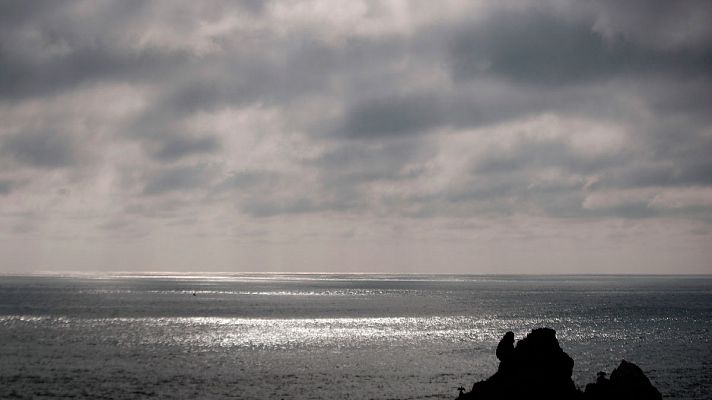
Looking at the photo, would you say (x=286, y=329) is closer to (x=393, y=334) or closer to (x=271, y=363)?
(x=393, y=334)

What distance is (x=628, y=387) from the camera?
4281 centimetres

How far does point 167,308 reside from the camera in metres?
194

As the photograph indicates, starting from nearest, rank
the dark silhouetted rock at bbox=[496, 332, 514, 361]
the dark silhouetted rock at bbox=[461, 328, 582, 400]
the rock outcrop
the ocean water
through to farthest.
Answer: the rock outcrop < the dark silhouetted rock at bbox=[461, 328, 582, 400] < the dark silhouetted rock at bbox=[496, 332, 514, 361] < the ocean water

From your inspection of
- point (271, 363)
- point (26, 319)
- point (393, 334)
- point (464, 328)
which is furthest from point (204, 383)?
point (26, 319)

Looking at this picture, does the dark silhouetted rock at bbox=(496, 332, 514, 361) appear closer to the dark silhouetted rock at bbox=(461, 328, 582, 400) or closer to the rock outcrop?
the rock outcrop

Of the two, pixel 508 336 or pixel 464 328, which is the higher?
pixel 508 336

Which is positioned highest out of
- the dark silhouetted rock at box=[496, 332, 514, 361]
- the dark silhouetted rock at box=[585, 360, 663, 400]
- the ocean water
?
the dark silhouetted rock at box=[496, 332, 514, 361]

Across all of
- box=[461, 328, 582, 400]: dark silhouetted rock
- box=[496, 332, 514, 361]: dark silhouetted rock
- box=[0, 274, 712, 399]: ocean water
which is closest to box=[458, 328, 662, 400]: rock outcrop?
box=[461, 328, 582, 400]: dark silhouetted rock

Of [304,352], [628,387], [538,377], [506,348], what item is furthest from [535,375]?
Answer: [304,352]

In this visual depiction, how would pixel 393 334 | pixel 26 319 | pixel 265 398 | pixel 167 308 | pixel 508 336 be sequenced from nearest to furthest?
pixel 508 336 → pixel 265 398 → pixel 393 334 → pixel 26 319 → pixel 167 308

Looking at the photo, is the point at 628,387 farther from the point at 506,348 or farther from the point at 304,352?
the point at 304,352

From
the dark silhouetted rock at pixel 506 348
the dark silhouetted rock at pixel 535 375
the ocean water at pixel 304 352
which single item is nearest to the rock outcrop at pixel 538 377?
the dark silhouetted rock at pixel 535 375

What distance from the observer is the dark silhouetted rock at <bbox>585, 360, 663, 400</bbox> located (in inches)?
1678

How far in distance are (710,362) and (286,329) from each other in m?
79.6
